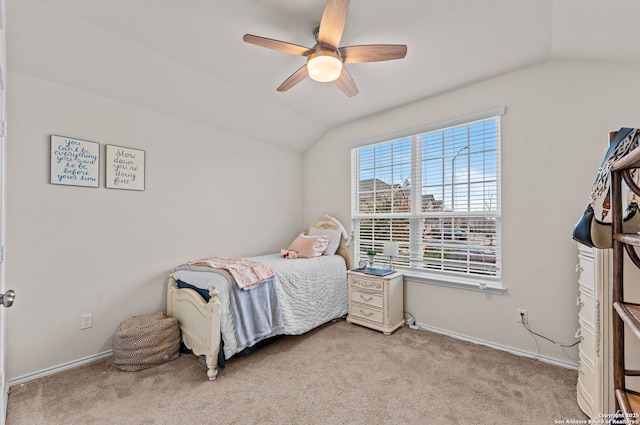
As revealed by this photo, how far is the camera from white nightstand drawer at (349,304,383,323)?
3.06 metres

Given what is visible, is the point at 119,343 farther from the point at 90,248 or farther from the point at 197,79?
the point at 197,79

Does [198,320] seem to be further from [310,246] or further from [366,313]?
[366,313]

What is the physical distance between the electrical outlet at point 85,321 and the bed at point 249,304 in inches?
23.9

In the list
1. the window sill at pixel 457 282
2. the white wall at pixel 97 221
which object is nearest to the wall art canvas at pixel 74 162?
the white wall at pixel 97 221

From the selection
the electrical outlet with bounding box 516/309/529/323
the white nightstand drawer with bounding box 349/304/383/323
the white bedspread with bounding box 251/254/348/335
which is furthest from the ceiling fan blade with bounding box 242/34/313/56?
the electrical outlet with bounding box 516/309/529/323

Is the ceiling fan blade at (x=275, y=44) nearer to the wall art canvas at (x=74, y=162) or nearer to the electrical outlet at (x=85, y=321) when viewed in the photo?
the wall art canvas at (x=74, y=162)

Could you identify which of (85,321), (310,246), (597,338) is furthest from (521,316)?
(85,321)

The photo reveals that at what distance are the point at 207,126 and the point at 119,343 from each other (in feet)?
7.55

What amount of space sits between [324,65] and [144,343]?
2.53 meters

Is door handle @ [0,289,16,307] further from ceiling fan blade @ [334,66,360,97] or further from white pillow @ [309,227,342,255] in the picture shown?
white pillow @ [309,227,342,255]

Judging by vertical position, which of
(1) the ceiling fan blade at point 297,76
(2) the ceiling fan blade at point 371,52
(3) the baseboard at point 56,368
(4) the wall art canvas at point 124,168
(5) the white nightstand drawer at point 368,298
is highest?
(2) the ceiling fan blade at point 371,52

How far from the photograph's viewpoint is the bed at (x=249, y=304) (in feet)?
7.39

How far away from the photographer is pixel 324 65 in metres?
1.89

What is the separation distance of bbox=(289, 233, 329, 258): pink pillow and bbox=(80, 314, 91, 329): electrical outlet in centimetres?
204
